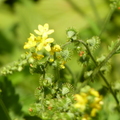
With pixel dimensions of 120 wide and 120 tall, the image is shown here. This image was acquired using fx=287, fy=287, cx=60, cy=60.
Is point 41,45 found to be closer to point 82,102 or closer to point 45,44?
point 45,44

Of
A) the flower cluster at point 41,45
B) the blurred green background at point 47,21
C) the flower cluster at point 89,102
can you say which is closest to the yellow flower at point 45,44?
the flower cluster at point 41,45

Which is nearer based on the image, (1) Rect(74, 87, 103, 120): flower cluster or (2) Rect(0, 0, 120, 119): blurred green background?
(1) Rect(74, 87, 103, 120): flower cluster

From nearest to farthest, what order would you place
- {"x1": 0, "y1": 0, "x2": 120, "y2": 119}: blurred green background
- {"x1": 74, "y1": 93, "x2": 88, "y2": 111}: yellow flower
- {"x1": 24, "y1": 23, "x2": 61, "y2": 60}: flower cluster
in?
1. {"x1": 74, "y1": 93, "x2": 88, "y2": 111}: yellow flower
2. {"x1": 24, "y1": 23, "x2": 61, "y2": 60}: flower cluster
3. {"x1": 0, "y1": 0, "x2": 120, "y2": 119}: blurred green background

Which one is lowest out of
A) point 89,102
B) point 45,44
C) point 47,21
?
point 89,102

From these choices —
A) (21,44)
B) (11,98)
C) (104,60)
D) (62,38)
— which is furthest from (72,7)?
(104,60)

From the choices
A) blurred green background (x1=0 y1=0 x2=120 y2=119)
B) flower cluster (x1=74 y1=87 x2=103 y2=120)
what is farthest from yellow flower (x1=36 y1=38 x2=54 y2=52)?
blurred green background (x1=0 y1=0 x2=120 y2=119)

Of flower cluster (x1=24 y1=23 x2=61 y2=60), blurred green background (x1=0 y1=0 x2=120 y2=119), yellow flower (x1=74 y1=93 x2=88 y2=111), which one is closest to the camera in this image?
yellow flower (x1=74 y1=93 x2=88 y2=111)

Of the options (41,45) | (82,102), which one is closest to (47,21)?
(41,45)

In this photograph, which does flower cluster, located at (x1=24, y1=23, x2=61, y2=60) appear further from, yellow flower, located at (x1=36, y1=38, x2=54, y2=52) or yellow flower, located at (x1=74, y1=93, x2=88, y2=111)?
yellow flower, located at (x1=74, y1=93, x2=88, y2=111)
